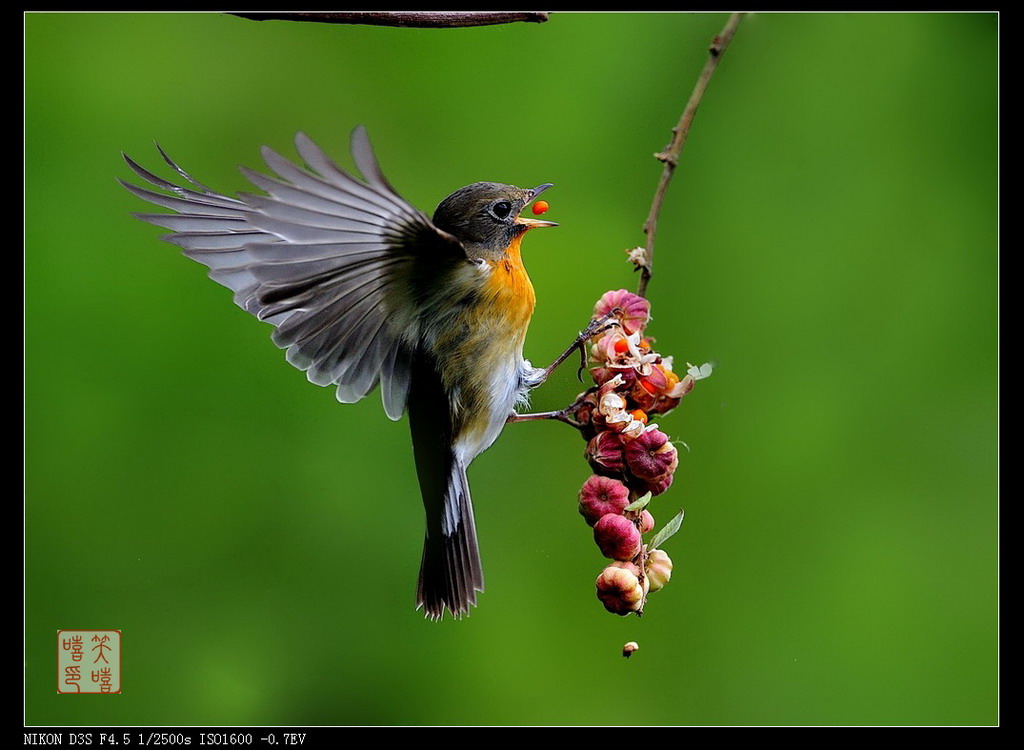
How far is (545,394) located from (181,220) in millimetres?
952

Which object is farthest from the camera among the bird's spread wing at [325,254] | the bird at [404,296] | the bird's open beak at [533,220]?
the bird's open beak at [533,220]

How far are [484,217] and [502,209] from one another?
0.15 feet

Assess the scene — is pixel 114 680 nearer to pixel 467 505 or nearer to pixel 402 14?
pixel 467 505

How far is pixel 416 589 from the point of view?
97.8 inches

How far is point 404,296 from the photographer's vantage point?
83.6 inches

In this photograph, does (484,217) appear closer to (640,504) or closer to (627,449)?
(627,449)

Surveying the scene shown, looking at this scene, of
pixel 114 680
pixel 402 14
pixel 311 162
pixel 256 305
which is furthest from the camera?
pixel 114 680

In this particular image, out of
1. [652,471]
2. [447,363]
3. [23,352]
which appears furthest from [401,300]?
[23,352]

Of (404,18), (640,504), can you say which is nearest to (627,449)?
(640,504)

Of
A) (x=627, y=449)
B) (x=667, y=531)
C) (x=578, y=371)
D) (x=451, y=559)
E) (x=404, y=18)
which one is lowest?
(x=451, y=559)

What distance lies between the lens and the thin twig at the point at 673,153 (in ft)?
5.92

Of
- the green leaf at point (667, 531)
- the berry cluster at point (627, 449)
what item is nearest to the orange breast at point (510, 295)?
the berry cluster at point (627, 449)

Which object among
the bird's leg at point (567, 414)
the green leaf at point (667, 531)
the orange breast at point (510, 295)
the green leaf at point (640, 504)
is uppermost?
the orange breast at point (510, 295)

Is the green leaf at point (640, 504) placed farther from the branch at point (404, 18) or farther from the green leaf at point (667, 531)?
the branch at point (404, 18)
